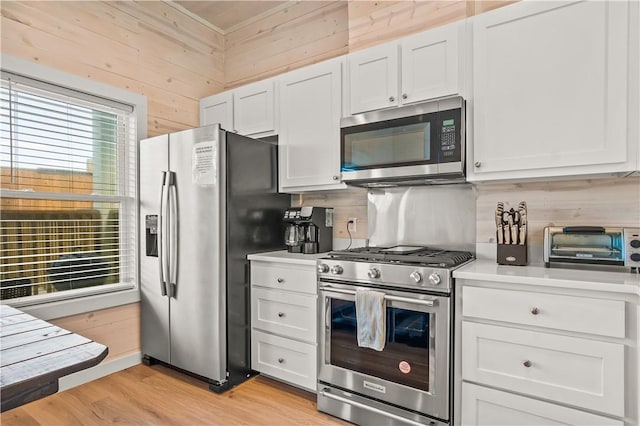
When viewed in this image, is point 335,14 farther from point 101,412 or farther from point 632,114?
point 101,412

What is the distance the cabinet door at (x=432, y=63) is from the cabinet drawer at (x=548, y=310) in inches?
46.1

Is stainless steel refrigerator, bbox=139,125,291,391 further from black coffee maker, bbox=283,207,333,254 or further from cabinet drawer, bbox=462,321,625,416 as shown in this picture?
cabinet drawer, bbox=462,321,625,416

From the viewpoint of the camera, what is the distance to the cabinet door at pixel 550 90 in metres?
1.72

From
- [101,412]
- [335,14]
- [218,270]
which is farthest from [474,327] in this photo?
[335,14]

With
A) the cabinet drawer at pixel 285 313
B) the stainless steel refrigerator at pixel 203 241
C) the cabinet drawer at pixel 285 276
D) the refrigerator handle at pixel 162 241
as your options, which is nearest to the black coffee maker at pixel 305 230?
the stainless steel refrigerator at pixel 203 241

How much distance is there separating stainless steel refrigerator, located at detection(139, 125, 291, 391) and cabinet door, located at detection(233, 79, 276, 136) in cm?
24

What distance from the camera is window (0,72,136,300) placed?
238 centimetres

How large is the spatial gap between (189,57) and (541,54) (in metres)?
2.96

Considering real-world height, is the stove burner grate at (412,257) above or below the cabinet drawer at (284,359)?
above

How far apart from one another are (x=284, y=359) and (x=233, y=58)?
3.00m

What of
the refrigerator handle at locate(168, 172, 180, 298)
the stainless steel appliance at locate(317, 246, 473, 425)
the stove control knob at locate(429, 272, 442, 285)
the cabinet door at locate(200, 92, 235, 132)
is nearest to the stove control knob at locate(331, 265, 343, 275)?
the stainless steel appliance at locate(317, 246, 473, 425)

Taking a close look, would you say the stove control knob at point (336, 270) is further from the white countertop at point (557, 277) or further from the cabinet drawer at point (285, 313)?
the white countertop at point (557, 277)

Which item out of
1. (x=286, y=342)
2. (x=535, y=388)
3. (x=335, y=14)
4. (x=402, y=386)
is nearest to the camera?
(x=535, y=388)

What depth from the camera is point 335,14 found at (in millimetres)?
3156
